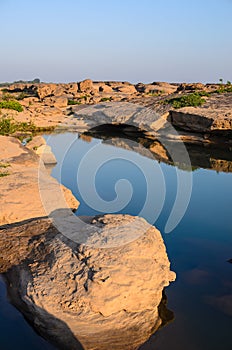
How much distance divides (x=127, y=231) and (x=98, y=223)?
0.85 metres

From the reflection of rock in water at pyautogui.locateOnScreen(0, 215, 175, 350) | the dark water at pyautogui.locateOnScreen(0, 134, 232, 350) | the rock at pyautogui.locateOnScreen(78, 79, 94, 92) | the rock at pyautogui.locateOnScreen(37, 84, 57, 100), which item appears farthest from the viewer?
the rock at pyautogui.locateOnScreen(78, 79, 94, 92)

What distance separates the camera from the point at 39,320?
240 inches

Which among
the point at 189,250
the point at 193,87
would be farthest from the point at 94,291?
the point at 193,87

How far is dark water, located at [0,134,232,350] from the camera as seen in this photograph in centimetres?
612

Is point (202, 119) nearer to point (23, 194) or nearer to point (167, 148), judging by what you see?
point (167, 148)

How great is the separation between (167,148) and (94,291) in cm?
1837

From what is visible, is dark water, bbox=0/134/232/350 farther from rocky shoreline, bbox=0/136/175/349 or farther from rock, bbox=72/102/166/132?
rock, bbox=72/102/166/132

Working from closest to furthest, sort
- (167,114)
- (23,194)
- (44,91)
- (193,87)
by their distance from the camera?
(23,194), (167,114), (193,87), (44,91)

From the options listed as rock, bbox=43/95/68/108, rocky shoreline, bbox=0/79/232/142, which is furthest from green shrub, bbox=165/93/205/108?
rock, bbox=43/95/68/108

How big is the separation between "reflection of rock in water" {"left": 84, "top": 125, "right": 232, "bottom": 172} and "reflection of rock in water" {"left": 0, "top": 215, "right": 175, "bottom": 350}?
12.2 metres

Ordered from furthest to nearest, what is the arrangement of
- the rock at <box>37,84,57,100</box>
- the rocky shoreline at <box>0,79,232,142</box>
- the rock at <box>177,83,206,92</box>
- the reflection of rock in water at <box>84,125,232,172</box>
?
the rock at <box>37,84,57,100</box>
the rock at <box>177,83,206,92</box>
the rocky shoreline at <box>0,79,232,142</box>
the reflection of rock in water at <box>84,125,232,172</box>

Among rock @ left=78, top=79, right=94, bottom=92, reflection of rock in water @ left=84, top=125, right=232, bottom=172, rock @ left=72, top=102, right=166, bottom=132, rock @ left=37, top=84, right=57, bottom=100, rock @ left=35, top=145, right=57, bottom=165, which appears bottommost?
rock @ left=35, top=145, right=57, bottom=165

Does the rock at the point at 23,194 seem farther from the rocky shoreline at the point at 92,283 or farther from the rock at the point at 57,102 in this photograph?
the rock at the point at 57,102

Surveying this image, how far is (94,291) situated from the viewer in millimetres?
6020
